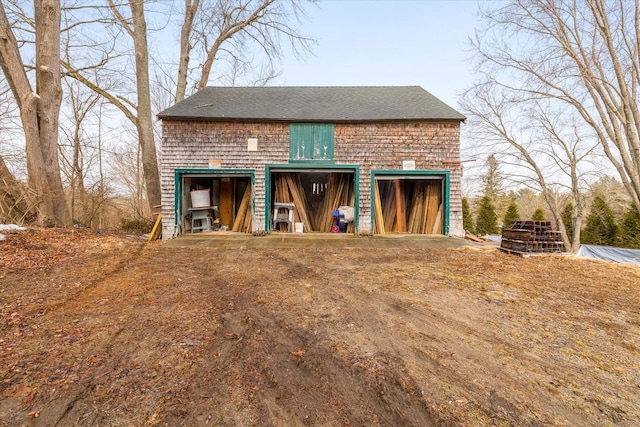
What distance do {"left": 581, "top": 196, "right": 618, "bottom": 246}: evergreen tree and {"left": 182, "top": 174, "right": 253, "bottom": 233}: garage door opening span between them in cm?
1979

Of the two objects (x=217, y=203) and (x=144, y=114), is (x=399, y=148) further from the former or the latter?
(x=144, y=114)

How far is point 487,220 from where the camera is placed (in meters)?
19.9

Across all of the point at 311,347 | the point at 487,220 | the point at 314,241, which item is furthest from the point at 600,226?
the point at 311,347

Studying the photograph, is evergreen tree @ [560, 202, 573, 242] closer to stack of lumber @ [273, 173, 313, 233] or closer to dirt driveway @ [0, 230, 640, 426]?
dirt driveway @ [0, 230, 640, 426]

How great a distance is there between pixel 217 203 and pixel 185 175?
6.21ft

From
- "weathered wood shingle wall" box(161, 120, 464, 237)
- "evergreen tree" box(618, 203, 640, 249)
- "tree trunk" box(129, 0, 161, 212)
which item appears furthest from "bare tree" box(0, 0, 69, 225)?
"evergreen tree" box(618, 203, 640, 249)

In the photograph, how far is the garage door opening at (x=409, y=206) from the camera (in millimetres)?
10008

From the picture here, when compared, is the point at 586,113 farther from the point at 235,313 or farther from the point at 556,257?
the point at 235,313

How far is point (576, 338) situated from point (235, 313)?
3748mm

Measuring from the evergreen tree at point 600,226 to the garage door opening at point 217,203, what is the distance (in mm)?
19788

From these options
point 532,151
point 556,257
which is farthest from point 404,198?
point 532,151

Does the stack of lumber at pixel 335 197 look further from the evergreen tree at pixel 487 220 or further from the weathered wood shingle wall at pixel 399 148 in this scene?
the evergreen tree at pixel 487 220

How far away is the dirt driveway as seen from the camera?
194cm

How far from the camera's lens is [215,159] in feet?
31.1
